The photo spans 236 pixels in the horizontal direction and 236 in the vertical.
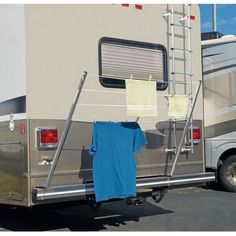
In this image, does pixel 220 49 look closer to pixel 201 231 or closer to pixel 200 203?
pixel 200 203

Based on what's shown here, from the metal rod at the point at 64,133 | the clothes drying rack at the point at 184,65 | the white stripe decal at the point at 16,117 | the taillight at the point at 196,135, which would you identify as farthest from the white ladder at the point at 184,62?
Result: the white stripe decal at the point at 16,117

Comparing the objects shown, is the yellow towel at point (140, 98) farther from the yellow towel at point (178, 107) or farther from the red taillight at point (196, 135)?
the red taillight at point (196, 135)

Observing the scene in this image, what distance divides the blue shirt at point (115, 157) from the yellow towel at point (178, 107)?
617 mm

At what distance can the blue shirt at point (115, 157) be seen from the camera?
585 centimetres

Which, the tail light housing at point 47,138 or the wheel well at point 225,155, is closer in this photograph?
the tail light housing at point 47,138

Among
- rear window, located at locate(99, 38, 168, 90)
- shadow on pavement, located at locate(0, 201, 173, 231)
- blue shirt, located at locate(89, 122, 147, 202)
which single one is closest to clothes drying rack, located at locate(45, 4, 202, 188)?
rear window, located at locate(99, 38, 168, 90)

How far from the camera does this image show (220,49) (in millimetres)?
11039

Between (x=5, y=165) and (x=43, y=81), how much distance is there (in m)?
1.13

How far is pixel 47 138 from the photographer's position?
5668 millimetres

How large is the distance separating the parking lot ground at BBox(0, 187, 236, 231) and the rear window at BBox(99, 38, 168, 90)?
6.15 ft

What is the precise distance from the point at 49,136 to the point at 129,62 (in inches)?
61.6

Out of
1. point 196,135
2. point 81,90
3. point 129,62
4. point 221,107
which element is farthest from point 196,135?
point 221,107

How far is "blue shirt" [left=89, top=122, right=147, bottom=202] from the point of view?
230 inches
